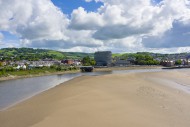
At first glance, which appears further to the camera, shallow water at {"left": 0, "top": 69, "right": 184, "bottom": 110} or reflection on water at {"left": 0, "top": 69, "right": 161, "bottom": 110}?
reflection on water at {"left": 0, "top": 69, "right": 161, "bottom": 110}

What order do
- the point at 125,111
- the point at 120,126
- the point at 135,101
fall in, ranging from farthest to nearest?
the point at 135,101 → the point at 125,111 → the point at 120,126

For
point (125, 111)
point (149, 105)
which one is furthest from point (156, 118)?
point (149, 105)

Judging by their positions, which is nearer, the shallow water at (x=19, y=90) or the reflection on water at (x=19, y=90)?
the shallow water at (x=19, y=90)

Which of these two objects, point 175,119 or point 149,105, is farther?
point 149,105

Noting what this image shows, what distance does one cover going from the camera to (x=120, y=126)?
14.1 metres

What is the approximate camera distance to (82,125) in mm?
14133

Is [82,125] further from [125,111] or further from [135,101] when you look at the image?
[135,101]

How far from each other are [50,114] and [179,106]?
970 cm

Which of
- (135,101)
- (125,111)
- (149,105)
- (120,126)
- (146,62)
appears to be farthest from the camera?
(146,62)

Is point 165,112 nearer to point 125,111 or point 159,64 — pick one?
point 125,111

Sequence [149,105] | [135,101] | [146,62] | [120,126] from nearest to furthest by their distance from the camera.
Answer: [120,126] < [149,105] < [135,101] < [146,62]

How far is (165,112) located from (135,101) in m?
4.37

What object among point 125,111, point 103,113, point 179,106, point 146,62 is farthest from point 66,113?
point 146,62

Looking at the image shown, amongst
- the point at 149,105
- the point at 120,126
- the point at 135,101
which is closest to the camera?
the point at 120,126
